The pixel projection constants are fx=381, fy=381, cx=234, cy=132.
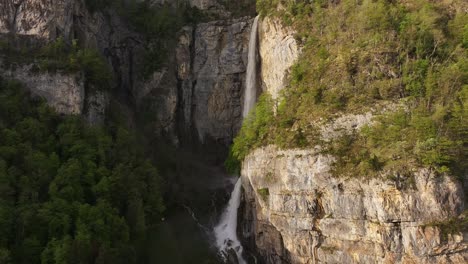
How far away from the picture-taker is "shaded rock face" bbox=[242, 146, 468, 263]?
19734mm

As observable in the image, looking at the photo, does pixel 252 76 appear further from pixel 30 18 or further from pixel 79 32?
pixel 30 18

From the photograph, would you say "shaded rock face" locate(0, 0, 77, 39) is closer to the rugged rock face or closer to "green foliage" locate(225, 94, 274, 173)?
the rugged rock face

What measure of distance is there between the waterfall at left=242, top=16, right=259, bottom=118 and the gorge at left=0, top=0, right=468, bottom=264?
0.66ft

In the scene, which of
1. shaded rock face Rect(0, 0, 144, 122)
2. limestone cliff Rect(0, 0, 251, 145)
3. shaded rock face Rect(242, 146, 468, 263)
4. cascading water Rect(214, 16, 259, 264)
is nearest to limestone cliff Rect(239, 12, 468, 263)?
shaded rock face Rect(242, 146, 468, 263)

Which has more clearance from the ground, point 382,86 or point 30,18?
point 30,18

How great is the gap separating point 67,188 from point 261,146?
13470 mm

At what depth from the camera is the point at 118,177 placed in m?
27.1

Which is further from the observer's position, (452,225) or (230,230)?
(230,230)

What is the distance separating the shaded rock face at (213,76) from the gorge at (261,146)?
0.81 feet

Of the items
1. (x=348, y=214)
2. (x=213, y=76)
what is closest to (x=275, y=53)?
(x=213, y=76)

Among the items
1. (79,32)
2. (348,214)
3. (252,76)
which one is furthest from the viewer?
(252,76)

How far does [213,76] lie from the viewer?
42.2m

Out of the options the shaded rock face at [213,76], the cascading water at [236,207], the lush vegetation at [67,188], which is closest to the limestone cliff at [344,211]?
the cascading water at [236,207]

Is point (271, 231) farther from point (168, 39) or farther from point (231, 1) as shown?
point (231, 1)
